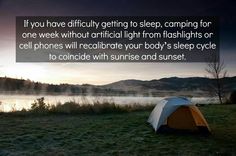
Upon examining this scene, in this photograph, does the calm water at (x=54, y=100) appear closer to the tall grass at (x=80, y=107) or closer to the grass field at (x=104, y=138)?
the tall grass at (x=80, y=107)

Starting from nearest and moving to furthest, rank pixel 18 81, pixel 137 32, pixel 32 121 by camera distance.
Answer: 1. pixel 32 121
2. pixel 137 32
3. pixel 18 81

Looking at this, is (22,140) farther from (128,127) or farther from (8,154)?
(128,127)

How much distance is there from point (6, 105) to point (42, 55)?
1.86 metres

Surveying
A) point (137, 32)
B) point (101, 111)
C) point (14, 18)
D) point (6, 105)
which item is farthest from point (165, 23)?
point (6, 105)

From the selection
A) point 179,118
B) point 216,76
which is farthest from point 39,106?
point 216,76

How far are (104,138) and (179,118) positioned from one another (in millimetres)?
1779

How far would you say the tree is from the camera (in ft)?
47.1

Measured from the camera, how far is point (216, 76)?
602 inches

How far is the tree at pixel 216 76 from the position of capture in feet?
47.1

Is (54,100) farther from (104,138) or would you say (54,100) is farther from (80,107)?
(104,138)

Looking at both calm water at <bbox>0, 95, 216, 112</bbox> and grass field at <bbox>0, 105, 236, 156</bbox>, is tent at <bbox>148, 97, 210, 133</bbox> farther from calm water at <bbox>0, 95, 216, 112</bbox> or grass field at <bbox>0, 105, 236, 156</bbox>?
calm water at <bbox>0, 95, 216, 112</bbox>

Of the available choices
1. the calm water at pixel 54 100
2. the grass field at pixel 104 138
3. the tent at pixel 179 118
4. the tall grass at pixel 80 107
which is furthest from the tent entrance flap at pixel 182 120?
the calm water at pixel 54 100

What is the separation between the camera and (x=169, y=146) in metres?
5.98

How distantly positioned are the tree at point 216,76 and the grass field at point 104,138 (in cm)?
566
